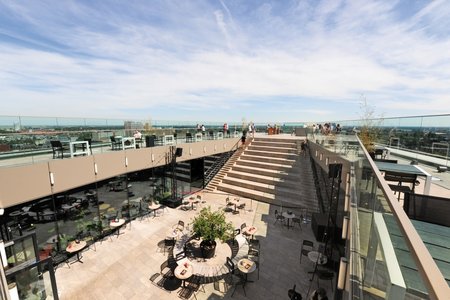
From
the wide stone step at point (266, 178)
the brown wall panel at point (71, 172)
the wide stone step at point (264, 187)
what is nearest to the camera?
the brown wall panel at point (71, 172)

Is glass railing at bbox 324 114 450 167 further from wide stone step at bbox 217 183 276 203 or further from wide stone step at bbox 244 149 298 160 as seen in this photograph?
wide stone step at bbox 244 149 298 160

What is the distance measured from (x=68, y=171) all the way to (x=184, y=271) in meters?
6.33

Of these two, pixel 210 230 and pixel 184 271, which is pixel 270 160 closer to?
pixel 210 230

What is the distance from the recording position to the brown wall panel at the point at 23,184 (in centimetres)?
679

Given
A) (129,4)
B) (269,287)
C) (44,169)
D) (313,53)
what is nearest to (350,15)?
(313,53)

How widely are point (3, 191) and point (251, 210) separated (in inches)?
456

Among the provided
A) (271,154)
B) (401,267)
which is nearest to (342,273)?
(401,267)

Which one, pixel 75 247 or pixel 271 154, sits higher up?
pixel 271 154

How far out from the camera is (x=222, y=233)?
816cm

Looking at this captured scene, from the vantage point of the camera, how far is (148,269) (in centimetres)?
809

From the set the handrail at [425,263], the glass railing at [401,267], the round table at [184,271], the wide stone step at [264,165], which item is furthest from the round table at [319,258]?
the wide stone step at [264,165]

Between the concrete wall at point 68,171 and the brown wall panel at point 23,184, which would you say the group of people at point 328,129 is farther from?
the brown wall panel at point 23,184

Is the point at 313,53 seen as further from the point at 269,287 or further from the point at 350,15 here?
the point at 269,287

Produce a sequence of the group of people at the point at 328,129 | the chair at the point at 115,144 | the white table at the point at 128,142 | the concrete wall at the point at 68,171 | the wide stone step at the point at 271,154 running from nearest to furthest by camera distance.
Result: the concrete wall at the point at 68,171
the chair at the point at 115,144
the white table at the point at 128,142
the group of people at the point at 328,129
the wide stone step at the point at 271,154
